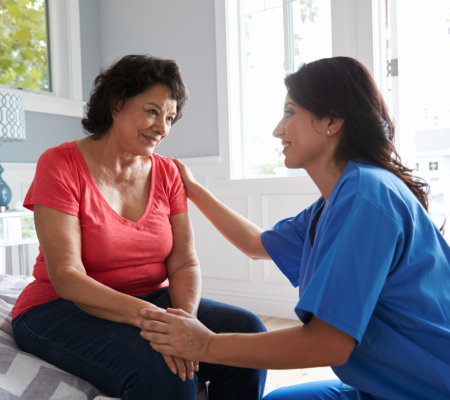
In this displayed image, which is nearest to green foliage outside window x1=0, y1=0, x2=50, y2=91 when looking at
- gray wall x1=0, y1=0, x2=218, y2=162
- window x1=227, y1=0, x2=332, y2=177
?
gray wall x1=0, y1=0, x2=218, y2=162

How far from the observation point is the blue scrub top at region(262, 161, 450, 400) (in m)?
0.74

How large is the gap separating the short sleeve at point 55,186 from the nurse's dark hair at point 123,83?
0.19 metres

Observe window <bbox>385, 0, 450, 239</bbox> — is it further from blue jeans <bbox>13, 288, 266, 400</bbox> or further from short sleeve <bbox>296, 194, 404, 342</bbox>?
short sleeve <bbox>296, 194, 404, 342</bbox>

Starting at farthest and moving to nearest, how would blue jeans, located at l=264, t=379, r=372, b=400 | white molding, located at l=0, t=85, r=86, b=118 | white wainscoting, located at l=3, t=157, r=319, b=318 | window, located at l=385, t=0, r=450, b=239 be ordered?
1. white molding, located at l=0, t=85, r=86, b=118
2. white wainscoting, located at l=3, t=157, r=319, b=318
3. window, located at l=385, t=0, r=450, b=239
4. blue jeans, located at l=264, t=379, r=372, b=400

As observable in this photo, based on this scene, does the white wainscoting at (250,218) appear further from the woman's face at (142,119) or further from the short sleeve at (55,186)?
the short sleeve at (55,186)

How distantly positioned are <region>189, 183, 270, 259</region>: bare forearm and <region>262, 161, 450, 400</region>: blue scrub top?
56 cm

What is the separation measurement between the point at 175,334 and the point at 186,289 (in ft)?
1.19

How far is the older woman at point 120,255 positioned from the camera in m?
0.98

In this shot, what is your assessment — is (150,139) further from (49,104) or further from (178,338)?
(49,104)

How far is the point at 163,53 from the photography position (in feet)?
11.9

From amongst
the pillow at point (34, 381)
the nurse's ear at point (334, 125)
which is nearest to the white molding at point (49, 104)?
the pillow at point (34, 381)

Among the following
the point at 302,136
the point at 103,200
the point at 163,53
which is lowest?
the point at 103,200

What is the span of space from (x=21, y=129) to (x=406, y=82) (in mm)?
2203

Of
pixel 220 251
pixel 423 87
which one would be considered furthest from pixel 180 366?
pixel 220 251
